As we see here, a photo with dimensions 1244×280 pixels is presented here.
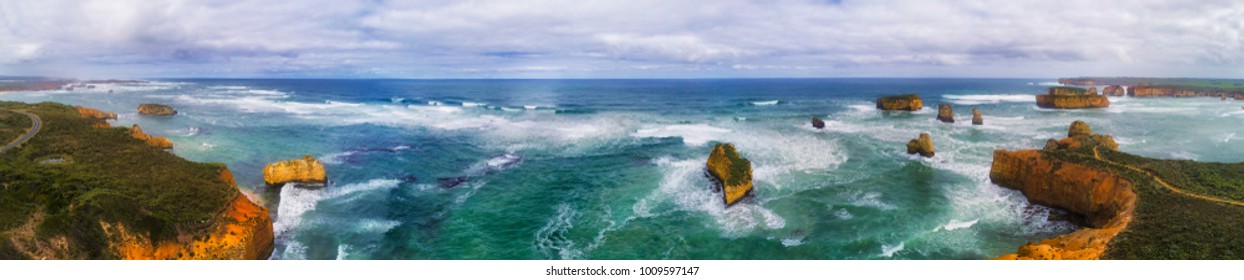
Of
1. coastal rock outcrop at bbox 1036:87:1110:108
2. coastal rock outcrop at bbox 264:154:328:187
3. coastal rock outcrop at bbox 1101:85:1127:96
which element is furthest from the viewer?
coastal rock outcrop at bbox 1101:85:1127:96

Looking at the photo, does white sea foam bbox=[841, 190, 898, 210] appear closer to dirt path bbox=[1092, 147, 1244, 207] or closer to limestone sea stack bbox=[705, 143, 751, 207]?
limestone sea stack bbox=[705, 143, 751, 207]

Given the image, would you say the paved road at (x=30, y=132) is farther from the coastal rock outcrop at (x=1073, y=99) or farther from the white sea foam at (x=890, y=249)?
the coastal rock outcrop at (x=1073, y=99)

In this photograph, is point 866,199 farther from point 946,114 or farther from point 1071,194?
point 946,114

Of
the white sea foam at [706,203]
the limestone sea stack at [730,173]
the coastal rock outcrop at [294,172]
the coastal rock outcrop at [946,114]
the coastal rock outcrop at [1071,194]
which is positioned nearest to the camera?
the coastal rock outcrop at [1071,194]

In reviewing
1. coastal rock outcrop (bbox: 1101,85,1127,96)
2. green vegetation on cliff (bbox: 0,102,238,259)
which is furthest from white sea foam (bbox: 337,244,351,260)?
coastal rock outcrop (bbox: 1101,85,1127,96)

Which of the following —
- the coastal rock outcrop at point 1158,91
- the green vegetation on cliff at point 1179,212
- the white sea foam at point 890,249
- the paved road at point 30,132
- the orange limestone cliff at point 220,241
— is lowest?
the white sea foam at point 890,249

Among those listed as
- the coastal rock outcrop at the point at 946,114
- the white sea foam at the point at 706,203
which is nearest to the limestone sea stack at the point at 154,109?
the white sea foam at the point at 706,203
